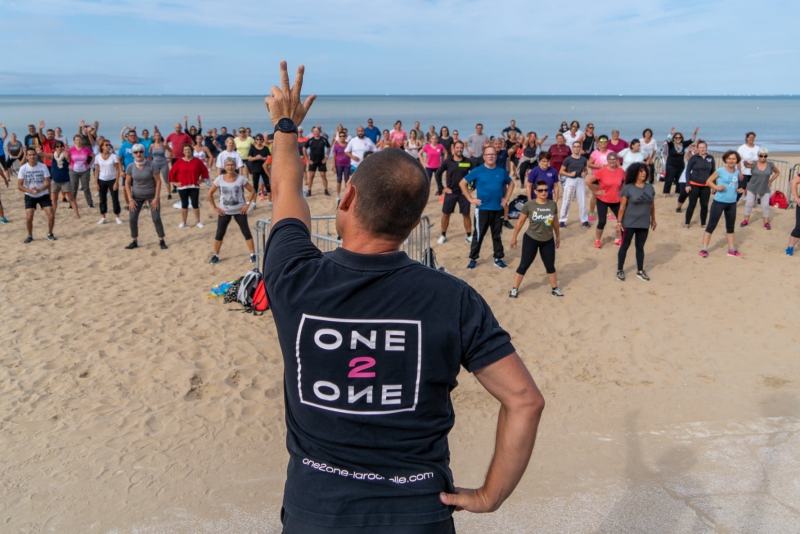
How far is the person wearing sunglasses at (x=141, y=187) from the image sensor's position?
36.5 feet

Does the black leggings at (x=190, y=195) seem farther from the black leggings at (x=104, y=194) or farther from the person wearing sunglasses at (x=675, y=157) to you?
the person wearing sunglasses at (x=675, y=157)

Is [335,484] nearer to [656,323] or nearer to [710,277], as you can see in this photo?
[656,323]

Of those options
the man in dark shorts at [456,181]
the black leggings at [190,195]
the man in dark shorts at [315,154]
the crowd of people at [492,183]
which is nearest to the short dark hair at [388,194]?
the crowd of people at [492,183]

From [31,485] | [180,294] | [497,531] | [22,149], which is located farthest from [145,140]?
[497,531]

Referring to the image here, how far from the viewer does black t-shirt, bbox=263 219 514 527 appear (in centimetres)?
160

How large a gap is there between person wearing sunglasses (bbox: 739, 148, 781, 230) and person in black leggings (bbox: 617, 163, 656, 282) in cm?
430

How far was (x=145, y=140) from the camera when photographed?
16953 millimetres

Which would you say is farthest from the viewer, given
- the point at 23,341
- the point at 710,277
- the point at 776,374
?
the point at 710,277

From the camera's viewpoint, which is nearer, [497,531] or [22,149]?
[497,531]

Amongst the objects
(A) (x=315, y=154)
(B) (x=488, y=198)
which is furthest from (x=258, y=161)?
(B) (x=488, y=198)

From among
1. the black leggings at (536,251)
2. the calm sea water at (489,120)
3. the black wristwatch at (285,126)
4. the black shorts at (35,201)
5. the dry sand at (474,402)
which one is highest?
the calm sea water at (489,120)

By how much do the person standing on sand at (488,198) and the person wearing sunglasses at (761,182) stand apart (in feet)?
19.3

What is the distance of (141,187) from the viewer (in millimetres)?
11211

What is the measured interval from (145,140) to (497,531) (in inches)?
634
